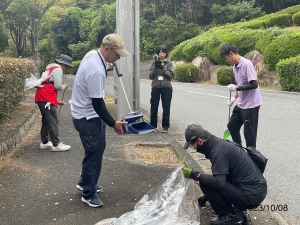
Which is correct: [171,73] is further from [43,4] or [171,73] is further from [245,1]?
[245,1]

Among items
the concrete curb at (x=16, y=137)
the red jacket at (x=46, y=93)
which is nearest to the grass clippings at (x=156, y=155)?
the red jacket at (x=46, y=93)

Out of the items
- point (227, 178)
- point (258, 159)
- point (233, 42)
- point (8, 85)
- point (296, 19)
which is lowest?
point (227, 178)

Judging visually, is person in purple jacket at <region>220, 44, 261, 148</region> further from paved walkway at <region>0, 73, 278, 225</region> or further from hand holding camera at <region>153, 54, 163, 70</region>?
hand holding camera at <region>153, 54, 163, 70</region>

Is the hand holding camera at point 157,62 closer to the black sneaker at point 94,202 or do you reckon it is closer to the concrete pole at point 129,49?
the concrete pole at point 129,49

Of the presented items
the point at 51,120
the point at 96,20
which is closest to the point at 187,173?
the point at 51,120

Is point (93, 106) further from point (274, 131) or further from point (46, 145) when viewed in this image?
point (274, 131)

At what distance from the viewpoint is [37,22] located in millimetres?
34438

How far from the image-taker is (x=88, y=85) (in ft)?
13.3

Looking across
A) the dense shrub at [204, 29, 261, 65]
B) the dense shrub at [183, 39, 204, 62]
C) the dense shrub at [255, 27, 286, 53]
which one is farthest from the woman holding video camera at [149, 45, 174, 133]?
the dense shrub at [183, 39, 204, 62]

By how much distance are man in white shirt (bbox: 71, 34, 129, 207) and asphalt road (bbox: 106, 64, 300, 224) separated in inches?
76.9

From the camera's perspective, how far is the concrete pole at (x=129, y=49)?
859 centimetres

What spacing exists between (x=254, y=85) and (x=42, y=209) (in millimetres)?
3244

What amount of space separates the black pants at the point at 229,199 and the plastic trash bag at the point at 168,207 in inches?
8.1

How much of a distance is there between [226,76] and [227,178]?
19.4 metres
